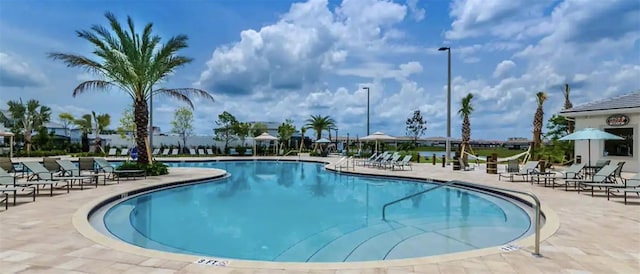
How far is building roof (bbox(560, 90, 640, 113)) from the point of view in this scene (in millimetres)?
15956

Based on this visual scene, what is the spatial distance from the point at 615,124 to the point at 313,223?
1523 cm

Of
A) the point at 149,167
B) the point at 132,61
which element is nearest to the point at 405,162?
the point at 149,167

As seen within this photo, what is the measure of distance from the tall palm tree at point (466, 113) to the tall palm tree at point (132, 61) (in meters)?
20.4

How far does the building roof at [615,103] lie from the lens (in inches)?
628

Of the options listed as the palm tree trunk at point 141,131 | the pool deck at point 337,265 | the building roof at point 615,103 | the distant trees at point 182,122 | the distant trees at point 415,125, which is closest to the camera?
the pool deck at point 337,265

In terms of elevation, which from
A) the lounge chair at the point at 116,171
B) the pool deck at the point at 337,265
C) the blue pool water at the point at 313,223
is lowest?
the blue pool water at the point at 313,223

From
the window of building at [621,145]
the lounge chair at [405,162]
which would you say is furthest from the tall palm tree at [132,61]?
the window of building at [621,145]

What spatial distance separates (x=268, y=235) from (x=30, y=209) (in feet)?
14.5

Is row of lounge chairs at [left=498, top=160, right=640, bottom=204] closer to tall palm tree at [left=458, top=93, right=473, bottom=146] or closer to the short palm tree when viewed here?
tall palm tree at [left=458, top=93, right=473, bottom=146]

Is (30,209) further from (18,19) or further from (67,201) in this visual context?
(18,19)

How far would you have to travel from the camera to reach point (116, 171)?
12984 mm

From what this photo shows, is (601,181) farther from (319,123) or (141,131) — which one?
(319,123)

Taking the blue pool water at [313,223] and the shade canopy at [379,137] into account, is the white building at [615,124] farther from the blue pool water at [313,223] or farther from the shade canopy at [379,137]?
the blue pool water at [313,223]

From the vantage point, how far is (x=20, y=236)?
5160 millimetres
